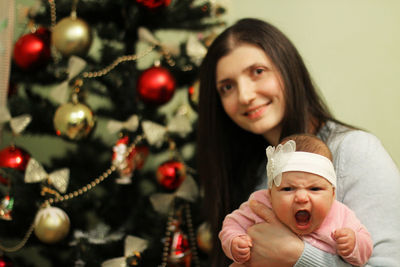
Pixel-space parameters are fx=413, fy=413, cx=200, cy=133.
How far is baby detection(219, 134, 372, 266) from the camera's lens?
3.03 feet

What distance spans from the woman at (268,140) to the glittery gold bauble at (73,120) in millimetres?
426

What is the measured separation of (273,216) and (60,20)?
3.81 ft

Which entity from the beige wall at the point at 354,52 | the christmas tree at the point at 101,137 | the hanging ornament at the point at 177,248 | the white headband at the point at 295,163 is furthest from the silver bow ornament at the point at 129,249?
the beige wall at the point at 354,52

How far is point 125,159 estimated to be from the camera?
5.19 feet

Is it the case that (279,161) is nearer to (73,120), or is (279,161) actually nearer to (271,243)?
(271,243)

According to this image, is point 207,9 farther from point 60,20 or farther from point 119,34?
point 60,20

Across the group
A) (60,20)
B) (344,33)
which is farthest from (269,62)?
(344,33)

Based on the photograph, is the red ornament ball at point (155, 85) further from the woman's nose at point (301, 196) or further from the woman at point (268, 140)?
the woman's nose at point (301, 196)

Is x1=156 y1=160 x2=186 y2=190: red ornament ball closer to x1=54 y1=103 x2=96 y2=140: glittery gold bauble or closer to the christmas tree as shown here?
the christmas tree

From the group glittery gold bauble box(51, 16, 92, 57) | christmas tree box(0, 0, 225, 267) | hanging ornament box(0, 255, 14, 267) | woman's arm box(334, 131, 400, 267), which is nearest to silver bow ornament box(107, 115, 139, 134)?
christmas tree box(0, 0, 225, 267)

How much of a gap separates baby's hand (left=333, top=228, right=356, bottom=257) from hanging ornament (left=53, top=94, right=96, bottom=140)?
98 centimetres

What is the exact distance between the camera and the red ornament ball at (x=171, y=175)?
1.62m

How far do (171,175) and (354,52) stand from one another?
3.95 feet

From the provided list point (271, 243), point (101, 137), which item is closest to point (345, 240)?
point (271, 243)
